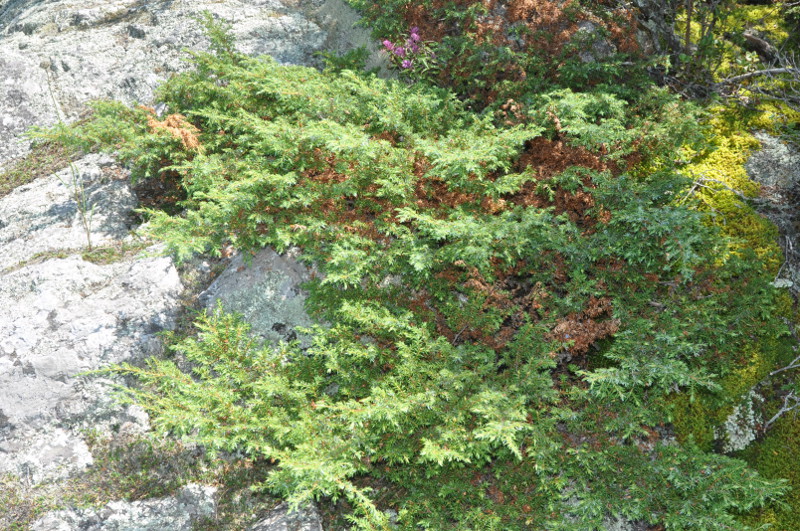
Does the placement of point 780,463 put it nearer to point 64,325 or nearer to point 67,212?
point 64,325

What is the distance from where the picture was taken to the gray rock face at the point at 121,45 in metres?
6.82

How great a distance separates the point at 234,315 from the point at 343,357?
1030 mm

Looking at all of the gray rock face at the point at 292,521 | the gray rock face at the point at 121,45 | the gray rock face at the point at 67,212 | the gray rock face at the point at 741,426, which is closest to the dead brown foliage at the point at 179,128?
the gray rock face at the point at 67,212

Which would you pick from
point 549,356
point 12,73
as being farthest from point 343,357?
point 12,73

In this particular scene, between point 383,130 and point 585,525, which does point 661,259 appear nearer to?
point 585,525

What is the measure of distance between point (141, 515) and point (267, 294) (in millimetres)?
2050

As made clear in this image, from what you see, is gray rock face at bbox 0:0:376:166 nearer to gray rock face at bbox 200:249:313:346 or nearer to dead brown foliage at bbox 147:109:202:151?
dead brown foliage at bbox 147:109:202:151

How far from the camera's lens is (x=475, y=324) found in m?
4.06

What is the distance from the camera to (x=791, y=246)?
4.42 metres

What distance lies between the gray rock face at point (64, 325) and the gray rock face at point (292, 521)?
1.48m

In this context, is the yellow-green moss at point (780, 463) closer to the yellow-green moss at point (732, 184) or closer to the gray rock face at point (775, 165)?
the yellow-green moss at point (732, 184)

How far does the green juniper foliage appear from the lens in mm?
3404

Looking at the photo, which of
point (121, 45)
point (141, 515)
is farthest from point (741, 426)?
point (121, 45)

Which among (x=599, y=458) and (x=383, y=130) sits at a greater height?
(x=383, y=130)
